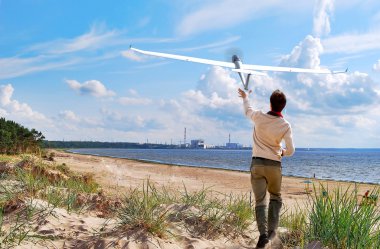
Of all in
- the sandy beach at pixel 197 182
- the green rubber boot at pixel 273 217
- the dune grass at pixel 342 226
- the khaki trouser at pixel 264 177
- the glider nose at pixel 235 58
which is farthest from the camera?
the sandy beach at pixel 197 182

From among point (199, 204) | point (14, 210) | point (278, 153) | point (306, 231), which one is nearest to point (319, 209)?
point (306, 231)

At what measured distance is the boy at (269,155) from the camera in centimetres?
616

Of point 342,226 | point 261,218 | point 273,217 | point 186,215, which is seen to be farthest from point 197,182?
point 342,226

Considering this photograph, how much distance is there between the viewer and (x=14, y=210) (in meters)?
6.86

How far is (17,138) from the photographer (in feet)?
128

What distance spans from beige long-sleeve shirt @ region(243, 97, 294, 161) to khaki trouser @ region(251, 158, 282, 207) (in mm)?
95

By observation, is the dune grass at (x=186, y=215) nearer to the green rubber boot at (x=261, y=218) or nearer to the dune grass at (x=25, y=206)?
the green rubber boot at (x=261, y=218)

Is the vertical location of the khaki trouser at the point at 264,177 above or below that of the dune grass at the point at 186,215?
above

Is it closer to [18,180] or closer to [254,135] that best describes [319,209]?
[254,135]

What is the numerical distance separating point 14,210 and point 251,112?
12.7 ft

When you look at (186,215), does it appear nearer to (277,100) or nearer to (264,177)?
(264,177)

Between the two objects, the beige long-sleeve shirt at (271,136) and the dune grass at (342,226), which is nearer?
the dune grass at (342,226)

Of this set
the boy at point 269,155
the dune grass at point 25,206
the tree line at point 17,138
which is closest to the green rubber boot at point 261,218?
the boy at point 269,155

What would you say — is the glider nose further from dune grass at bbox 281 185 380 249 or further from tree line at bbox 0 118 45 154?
tree line at bbox 0 118 45 154
